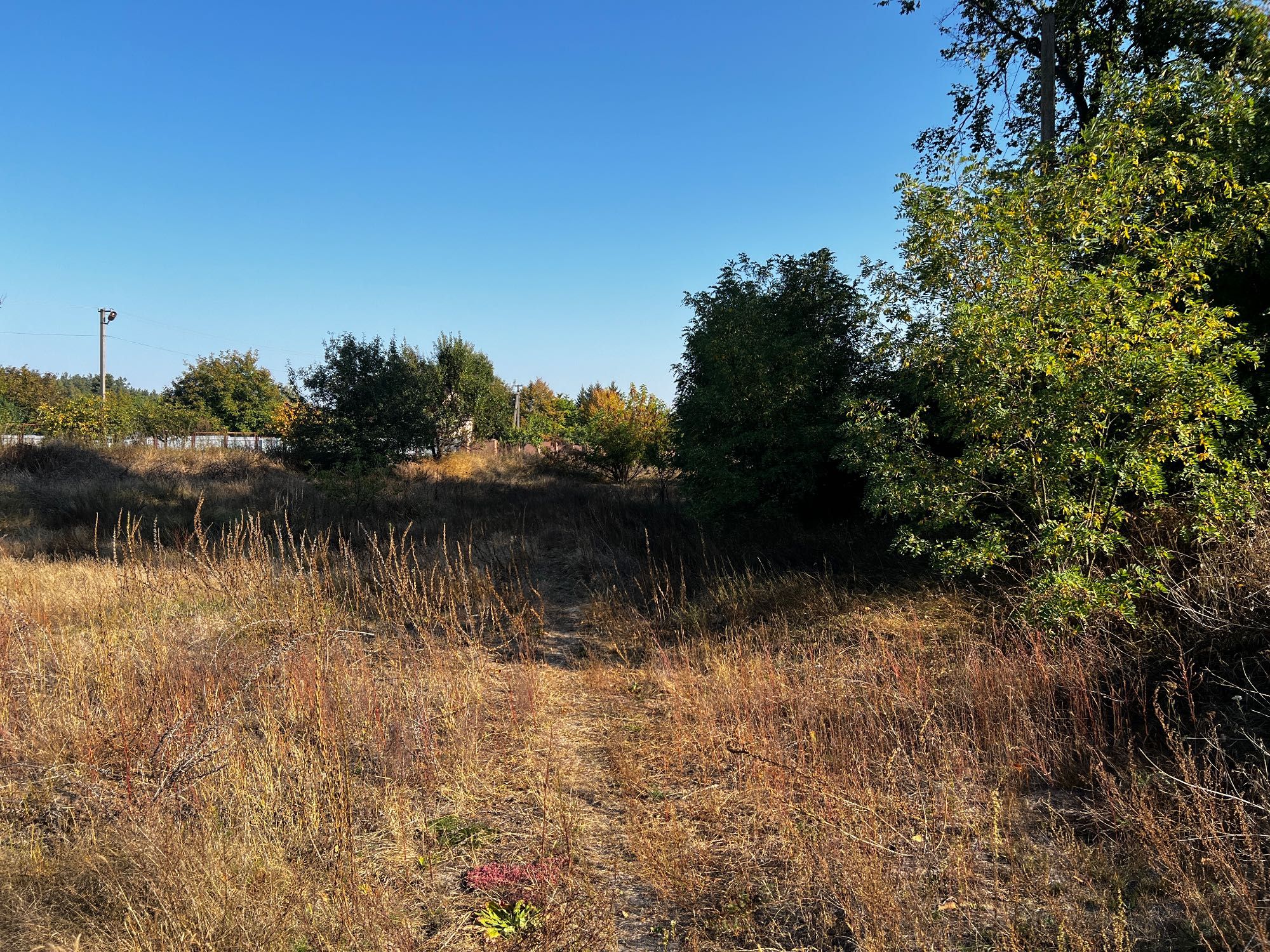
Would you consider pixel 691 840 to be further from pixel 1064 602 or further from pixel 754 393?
pixel 754 393

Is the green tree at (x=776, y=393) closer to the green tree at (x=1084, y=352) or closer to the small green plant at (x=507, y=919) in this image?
the green tree at (x=1084, y=352)

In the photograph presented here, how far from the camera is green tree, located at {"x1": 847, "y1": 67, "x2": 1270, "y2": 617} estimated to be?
4629 millimetres

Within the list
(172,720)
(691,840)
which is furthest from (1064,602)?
(172,720)

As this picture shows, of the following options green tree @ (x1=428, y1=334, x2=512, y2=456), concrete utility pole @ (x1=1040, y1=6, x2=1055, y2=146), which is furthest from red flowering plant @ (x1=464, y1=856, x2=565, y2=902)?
green tree @ (x1=428, y1=334, x2=512, y2=456)

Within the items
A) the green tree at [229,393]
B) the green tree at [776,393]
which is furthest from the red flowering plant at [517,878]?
the green tree at [229,393]

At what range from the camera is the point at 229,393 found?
149ft

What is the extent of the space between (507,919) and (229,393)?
→ 5086 centimetres

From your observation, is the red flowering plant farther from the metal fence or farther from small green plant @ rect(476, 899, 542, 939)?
the metal fence

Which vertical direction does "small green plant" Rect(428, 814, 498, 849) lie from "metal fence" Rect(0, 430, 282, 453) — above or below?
below

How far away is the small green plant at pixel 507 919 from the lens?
2.56 meters

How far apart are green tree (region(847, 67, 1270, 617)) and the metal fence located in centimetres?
2179

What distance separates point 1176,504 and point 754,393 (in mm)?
4180

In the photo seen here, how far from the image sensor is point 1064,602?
14.6ft

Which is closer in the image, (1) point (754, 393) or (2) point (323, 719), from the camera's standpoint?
(2) point (323, 719)
